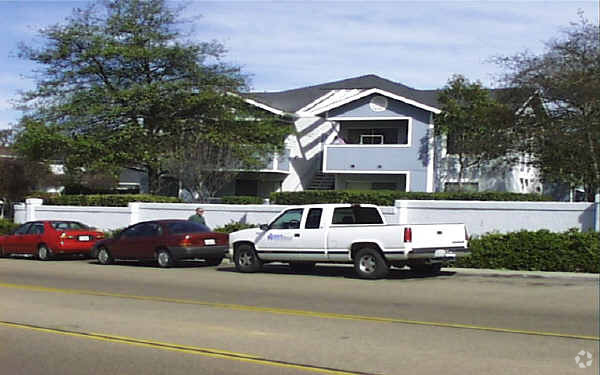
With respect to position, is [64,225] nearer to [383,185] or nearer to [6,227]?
[6,227]

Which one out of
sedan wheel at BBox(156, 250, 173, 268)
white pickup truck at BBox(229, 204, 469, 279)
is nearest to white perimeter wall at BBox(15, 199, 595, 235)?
white pickup truck at BBox(229, 204, 469, 279)

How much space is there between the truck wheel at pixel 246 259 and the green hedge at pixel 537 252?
544 centimetres

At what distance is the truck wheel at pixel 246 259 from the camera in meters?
19.8

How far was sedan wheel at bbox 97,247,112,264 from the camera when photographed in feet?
76.9

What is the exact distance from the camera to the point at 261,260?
19.8m

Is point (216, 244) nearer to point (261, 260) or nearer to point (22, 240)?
point (261, 260)

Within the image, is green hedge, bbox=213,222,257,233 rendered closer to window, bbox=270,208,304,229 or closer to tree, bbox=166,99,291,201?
tree, bbox=166,99,291,201

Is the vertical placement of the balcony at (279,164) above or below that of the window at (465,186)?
above

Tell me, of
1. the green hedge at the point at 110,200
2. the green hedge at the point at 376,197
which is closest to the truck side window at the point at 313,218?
the green hedge at the point at 376,197

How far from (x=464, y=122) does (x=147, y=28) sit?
616 inches

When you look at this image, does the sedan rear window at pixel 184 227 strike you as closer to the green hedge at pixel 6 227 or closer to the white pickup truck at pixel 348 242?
the white pickup truck at pixel 348 242

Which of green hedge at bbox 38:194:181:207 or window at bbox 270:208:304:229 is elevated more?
green hedge at bbox 38:194:181:207

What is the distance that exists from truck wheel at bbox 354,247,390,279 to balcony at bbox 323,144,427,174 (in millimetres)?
21869

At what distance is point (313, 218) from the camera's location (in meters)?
18.8
